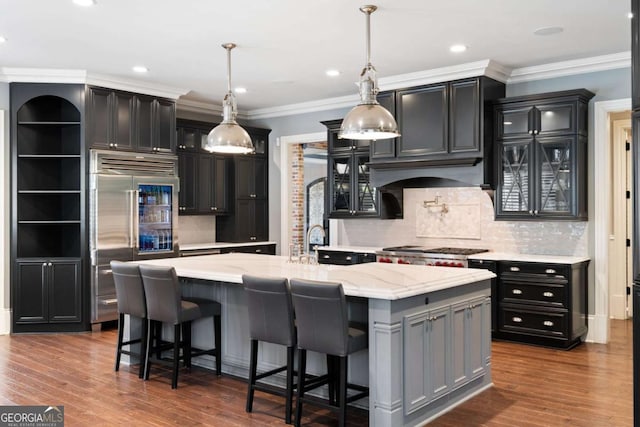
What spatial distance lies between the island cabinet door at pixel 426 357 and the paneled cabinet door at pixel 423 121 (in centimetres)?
286

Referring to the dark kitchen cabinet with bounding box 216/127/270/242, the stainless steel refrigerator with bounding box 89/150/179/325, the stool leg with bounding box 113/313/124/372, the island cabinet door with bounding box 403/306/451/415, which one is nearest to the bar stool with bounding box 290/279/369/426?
the island cabinet door with bounding box 403/306/451/415

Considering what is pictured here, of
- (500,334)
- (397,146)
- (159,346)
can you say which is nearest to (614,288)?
(500,334)

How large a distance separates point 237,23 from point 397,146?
2543mm

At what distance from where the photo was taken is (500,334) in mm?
6078

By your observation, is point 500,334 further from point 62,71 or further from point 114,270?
point 62,71

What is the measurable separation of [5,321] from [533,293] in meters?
5.69

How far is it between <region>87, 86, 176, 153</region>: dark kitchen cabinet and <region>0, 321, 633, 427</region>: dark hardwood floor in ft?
8.00

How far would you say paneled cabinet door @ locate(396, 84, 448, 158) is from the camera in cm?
640

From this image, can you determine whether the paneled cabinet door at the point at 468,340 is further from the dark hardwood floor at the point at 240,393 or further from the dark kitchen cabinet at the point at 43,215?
the dark kitchen cabinet at the point at 43,215

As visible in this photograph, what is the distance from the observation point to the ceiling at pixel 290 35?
4.54m

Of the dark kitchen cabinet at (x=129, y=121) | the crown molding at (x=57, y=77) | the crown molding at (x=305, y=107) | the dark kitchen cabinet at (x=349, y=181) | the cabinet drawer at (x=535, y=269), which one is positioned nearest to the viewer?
the cabinet drawer at (x=535, y=269)

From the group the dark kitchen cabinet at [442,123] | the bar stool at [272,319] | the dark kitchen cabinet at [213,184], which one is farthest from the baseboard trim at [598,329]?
the dark kitchen cabinet at [213,184]

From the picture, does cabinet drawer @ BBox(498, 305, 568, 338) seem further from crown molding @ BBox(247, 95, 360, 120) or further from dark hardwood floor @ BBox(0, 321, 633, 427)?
crown molding @ BBox(247, 95, 360, 120)

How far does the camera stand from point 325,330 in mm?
3553
